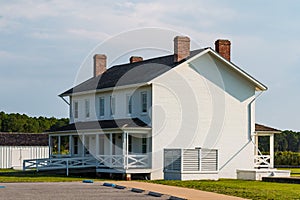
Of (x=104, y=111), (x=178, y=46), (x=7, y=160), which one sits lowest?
(x=7, y=160)

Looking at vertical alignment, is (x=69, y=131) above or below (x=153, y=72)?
below

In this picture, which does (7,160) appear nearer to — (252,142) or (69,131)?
(69,131)

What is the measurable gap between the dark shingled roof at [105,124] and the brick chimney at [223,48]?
679cm

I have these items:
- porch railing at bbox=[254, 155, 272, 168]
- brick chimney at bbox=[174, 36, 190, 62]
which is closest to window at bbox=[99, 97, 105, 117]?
brick chimney at bbox=[174, 36, 190, 62]

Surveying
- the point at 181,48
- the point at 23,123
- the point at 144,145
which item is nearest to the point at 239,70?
the point at 181,48

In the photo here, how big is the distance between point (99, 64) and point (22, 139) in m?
18.5

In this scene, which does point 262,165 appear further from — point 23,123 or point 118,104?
point 23,123

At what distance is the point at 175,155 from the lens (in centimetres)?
3725

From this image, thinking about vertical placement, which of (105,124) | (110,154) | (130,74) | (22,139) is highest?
(130,74)

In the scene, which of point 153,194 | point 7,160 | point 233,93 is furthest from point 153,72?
point 7,160

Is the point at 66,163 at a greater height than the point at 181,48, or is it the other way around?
the point at 181,48

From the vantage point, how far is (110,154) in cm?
4069

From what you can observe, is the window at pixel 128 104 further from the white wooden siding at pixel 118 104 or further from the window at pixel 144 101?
the window at pixel 144 101

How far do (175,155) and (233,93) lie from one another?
6560 millimetres
